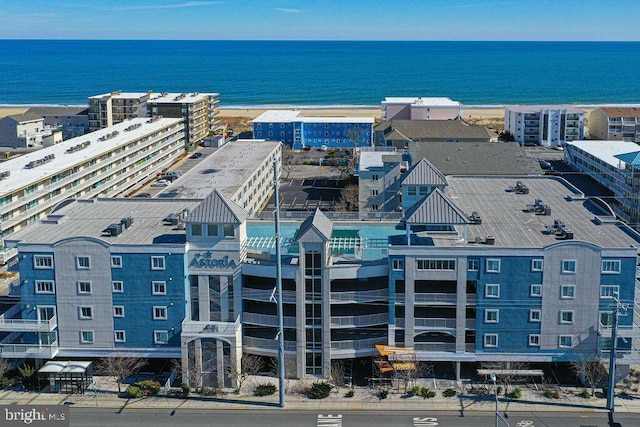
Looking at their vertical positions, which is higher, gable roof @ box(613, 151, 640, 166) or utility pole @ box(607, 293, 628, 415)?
gable roof @ box(613, 151, 640, 166)

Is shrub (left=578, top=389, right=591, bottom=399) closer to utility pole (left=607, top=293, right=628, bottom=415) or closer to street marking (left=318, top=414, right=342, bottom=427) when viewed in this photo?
utility pole (left=607, top=293, right=628, bottom=415)

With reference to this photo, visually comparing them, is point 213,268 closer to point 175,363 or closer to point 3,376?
point 175,363

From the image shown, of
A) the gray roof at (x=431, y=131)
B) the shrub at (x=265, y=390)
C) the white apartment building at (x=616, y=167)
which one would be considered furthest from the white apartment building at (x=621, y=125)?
the shrub at (x=265, y=390)

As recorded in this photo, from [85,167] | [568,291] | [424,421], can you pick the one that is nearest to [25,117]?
[85,167]

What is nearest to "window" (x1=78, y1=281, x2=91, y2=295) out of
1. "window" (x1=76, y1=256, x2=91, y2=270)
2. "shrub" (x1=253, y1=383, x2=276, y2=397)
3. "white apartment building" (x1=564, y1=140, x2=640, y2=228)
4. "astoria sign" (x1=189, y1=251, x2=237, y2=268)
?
"window" (x1=76, y1=256, x2=91, y2=270)

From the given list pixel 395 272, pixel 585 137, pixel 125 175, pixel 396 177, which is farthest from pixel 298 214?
pixel 585 137

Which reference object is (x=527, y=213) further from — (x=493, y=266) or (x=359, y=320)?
(x=359, y=320)

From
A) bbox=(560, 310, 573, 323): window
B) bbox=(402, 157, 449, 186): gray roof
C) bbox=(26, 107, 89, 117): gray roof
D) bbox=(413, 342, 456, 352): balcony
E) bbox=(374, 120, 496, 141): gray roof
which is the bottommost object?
bbox=(413, 342, 456, 352): balcony

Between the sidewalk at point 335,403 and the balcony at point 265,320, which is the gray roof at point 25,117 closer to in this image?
the sidewalk at point 335,403
